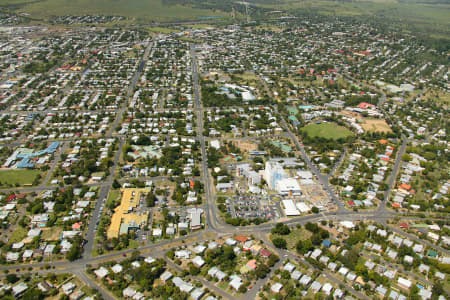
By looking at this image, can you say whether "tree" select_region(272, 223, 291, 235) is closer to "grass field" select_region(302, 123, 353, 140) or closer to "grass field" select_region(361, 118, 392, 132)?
"grass field" select_region(302, 123, 353, 140)

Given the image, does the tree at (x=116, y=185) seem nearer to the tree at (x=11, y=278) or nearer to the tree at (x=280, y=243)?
the tree at (x=11, y=278)

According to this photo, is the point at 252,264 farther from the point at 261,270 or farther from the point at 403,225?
the point at 403,225

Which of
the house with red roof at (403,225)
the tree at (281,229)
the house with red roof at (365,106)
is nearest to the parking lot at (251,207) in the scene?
the tree at (281,229)

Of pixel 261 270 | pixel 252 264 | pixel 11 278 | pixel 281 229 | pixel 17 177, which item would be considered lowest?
pixel 11 278

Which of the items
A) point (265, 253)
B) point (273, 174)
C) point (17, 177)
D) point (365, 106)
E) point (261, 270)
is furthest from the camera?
point (365, 106)

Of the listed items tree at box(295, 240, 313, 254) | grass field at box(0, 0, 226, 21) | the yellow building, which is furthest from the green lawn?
grass field at box(0, 0, 226, 21)

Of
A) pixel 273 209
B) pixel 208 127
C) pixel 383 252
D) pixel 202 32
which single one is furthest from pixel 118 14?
pixel 383 252

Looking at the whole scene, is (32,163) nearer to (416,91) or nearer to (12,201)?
(12,201)

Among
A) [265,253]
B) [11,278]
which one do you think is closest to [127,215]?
[11,278]
